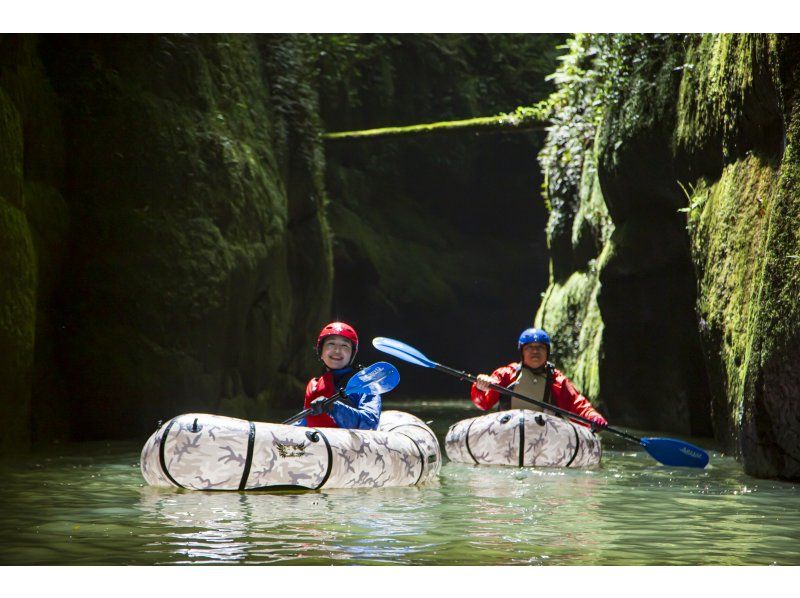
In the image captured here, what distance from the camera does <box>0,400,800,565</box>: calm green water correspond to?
13.4 feet

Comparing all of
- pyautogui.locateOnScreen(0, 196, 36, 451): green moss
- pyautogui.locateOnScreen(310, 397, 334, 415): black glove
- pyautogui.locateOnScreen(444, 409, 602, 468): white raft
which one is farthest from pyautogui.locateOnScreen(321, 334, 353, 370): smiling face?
pyautogui.locateOnScreen(0, 196, 36, 451): green moss

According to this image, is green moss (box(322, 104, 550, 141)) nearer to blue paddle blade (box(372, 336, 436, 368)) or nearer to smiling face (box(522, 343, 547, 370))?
smiling face (box(522, 343, 547, 370))

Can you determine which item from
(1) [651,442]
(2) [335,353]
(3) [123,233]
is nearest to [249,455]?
(2) [335,353]

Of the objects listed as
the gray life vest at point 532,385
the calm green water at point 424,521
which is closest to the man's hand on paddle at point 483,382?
the gray life vest at point 532,385

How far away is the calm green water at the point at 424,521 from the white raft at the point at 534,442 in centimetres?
31

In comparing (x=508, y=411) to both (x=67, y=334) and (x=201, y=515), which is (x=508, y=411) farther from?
(x=67, y=334)

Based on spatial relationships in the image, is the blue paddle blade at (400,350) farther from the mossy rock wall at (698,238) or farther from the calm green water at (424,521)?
the mossy rock wall at (698,238)

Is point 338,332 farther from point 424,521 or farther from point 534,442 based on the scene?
point 424,521

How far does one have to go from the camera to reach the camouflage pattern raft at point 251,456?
6051 mm

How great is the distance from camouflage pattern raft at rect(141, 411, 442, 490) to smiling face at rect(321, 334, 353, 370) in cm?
60

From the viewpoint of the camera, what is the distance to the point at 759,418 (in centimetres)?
656

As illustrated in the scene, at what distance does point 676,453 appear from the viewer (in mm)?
7918

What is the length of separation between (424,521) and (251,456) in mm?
1402

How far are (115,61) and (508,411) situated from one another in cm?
556
